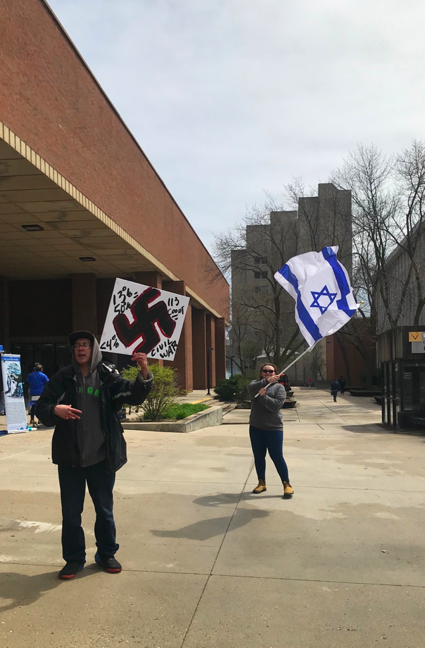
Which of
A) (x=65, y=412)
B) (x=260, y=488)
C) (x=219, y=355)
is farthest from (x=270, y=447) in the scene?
(x=219, y=355)

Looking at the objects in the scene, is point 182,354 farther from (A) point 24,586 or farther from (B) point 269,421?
(A) point 24,586

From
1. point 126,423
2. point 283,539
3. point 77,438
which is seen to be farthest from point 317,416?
point 77,438

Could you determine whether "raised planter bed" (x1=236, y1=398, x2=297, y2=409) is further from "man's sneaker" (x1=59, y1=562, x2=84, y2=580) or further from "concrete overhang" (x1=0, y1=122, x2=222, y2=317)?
"man's sneaker" (x1=59, y1=562, x2=84, y2=580)

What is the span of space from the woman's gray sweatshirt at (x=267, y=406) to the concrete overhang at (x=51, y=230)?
8602 millimetres

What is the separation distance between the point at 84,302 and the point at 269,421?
22398 millimetres

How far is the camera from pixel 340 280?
9227mm

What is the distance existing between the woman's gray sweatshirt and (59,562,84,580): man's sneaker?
314cm

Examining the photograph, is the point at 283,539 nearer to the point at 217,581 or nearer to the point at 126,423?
the point at 217,581

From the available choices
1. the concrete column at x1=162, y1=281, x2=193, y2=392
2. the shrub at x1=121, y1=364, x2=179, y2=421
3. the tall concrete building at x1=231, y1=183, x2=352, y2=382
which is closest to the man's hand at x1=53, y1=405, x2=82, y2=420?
the shrub at x1=121, y1=364, x2=179, y2=421

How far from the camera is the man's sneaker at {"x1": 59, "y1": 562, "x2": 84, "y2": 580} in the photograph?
4.42 meters

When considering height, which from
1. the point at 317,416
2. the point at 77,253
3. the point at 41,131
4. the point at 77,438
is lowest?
the point at 317,416

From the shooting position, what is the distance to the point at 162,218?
2886cm

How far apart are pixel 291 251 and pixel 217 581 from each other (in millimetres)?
38454

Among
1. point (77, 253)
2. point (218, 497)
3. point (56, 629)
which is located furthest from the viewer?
point (77, 253)
